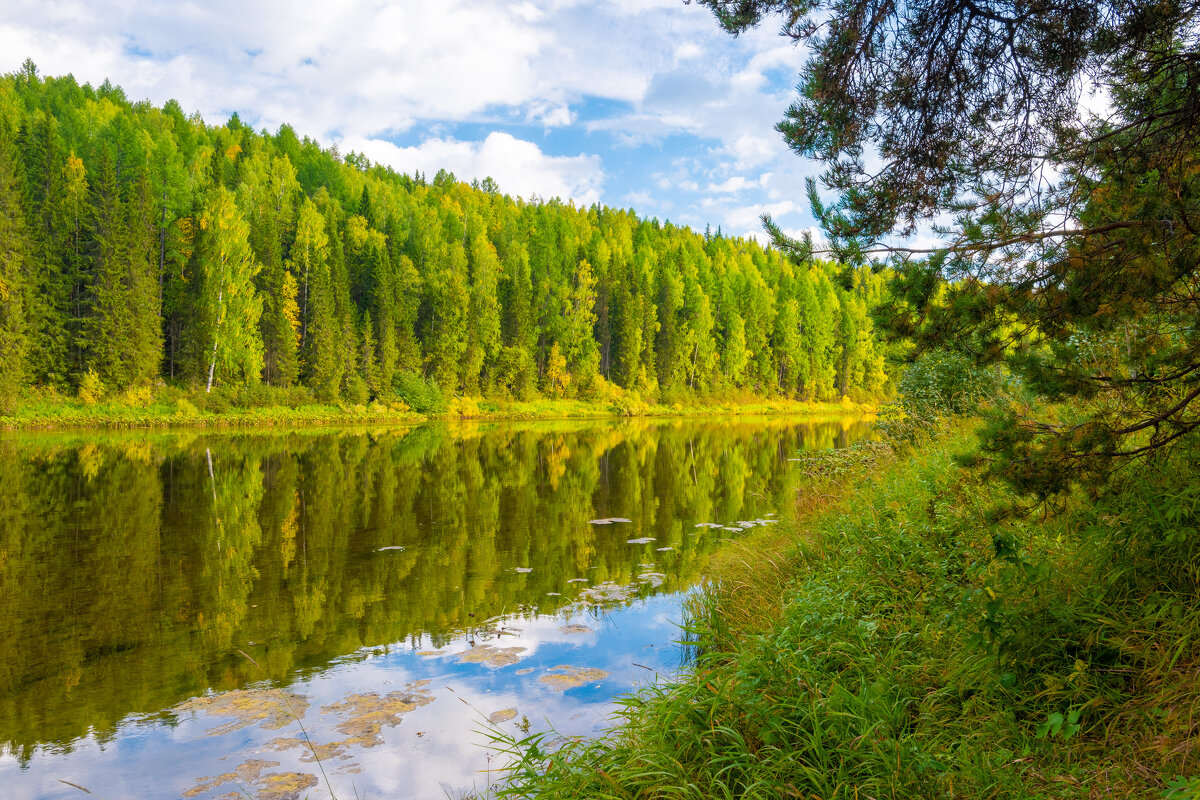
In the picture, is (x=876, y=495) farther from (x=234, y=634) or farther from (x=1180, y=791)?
(x=234, y=634)

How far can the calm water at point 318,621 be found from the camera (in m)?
4.55

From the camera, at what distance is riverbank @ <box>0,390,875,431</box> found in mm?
32156

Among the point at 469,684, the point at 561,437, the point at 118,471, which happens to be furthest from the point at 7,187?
the point at 469,684

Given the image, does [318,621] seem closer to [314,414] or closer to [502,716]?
[502,716]

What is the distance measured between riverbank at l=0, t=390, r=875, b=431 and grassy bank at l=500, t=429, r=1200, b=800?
36339 millimetres

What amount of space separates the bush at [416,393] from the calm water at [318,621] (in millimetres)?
29585

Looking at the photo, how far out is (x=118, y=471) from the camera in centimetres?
1728

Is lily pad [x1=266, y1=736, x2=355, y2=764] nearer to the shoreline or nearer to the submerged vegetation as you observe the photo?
the submerged vegetation

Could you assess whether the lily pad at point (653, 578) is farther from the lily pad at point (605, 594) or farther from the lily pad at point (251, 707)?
the lily pad at point (251, 707)

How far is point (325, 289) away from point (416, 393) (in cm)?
880

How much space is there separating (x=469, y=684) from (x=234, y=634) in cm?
270

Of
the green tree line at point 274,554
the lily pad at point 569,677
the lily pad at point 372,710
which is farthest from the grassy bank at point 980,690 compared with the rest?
the green tree line at point 274,554

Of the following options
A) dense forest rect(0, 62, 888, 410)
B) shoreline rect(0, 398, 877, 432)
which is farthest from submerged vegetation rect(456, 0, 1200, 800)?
shoreline rect(0, 398, 877, 432)

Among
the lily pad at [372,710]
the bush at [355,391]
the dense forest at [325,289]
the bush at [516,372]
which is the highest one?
the dense forest at [325,289]
